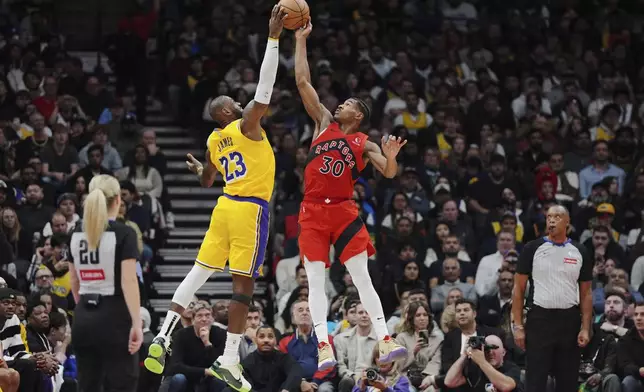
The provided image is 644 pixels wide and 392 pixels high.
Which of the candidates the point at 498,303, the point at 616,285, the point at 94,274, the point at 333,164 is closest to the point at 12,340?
the point at 94,274

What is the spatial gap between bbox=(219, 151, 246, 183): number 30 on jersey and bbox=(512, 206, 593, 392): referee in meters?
A: 3.12

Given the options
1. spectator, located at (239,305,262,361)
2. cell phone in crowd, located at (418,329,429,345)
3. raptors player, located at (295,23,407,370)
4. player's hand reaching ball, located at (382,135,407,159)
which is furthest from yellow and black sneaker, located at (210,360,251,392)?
cell phone in crowd, located at (418,329,429,345)

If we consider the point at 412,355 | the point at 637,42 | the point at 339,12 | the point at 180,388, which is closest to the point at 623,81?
the point at 637,42

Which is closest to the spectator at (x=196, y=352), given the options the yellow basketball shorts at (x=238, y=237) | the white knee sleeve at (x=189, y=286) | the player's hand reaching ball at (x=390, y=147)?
the white knee sleeve at (x=189, y=286)

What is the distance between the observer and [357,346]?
14.8 metres

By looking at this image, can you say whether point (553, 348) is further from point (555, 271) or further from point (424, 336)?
point (424, 336)

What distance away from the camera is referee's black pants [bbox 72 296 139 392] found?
34.4 ft

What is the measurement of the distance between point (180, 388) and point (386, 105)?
824 centimetres

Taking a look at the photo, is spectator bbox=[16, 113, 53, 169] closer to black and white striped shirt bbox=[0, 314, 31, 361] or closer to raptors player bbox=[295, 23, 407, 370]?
black and white striped shirt bbox=[0, 314, 31, 361]

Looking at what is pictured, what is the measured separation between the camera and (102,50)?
23.5m

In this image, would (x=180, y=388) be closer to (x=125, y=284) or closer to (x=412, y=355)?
(x=412, y=355)

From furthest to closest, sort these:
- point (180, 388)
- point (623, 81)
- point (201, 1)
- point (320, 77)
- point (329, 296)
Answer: point (201, 1) < point (623, 81) < point (320, 77) < point (329, 296) < point (180, 388)

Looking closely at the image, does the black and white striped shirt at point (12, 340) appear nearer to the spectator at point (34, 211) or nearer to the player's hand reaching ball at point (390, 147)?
the spectator at point (34, 211)

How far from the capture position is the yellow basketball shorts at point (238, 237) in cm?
1116
